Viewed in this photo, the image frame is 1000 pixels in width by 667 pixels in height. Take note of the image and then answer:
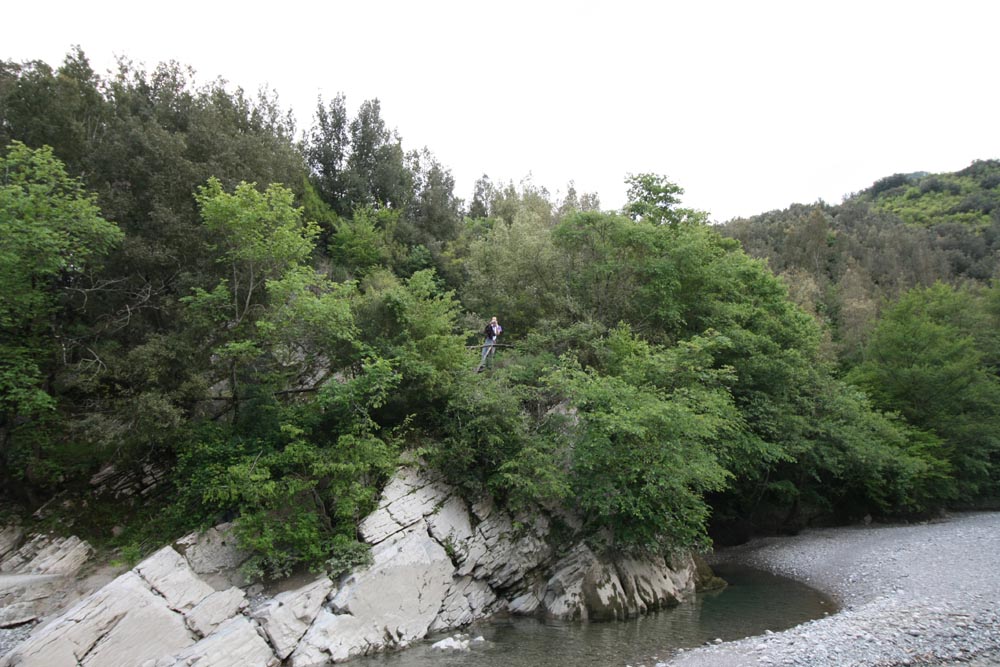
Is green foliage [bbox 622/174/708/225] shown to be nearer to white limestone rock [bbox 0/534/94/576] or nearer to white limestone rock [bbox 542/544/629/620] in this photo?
white limestone rock [bbox 542/544/629/620]

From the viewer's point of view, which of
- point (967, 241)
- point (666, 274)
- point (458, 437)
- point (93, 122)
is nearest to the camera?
point (458, 437)

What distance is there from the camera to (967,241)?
7119 centimetres

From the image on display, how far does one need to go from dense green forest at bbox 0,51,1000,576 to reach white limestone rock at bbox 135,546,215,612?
134 cm

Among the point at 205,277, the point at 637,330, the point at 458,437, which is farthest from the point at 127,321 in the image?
the point at 637,330

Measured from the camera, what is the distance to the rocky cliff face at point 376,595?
38.7ft

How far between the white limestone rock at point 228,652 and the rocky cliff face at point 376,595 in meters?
0.02

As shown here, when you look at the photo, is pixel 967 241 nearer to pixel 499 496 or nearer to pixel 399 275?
pixel 399 275

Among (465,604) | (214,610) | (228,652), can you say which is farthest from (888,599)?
(214,610)

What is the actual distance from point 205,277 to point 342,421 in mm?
7042

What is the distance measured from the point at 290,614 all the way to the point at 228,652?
1345mm

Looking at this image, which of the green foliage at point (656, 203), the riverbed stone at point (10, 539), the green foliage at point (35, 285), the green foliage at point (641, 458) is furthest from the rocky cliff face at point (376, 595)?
the green foliage at point (656, 203)

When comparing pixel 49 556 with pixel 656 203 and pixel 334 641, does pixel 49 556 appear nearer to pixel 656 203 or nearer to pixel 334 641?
pixel 334 641

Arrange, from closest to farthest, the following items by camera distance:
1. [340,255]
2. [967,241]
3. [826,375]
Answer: [826,375], [340,255], [967,241]

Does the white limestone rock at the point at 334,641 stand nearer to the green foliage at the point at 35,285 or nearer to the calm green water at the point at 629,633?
the calm green water at the point at 629,633
